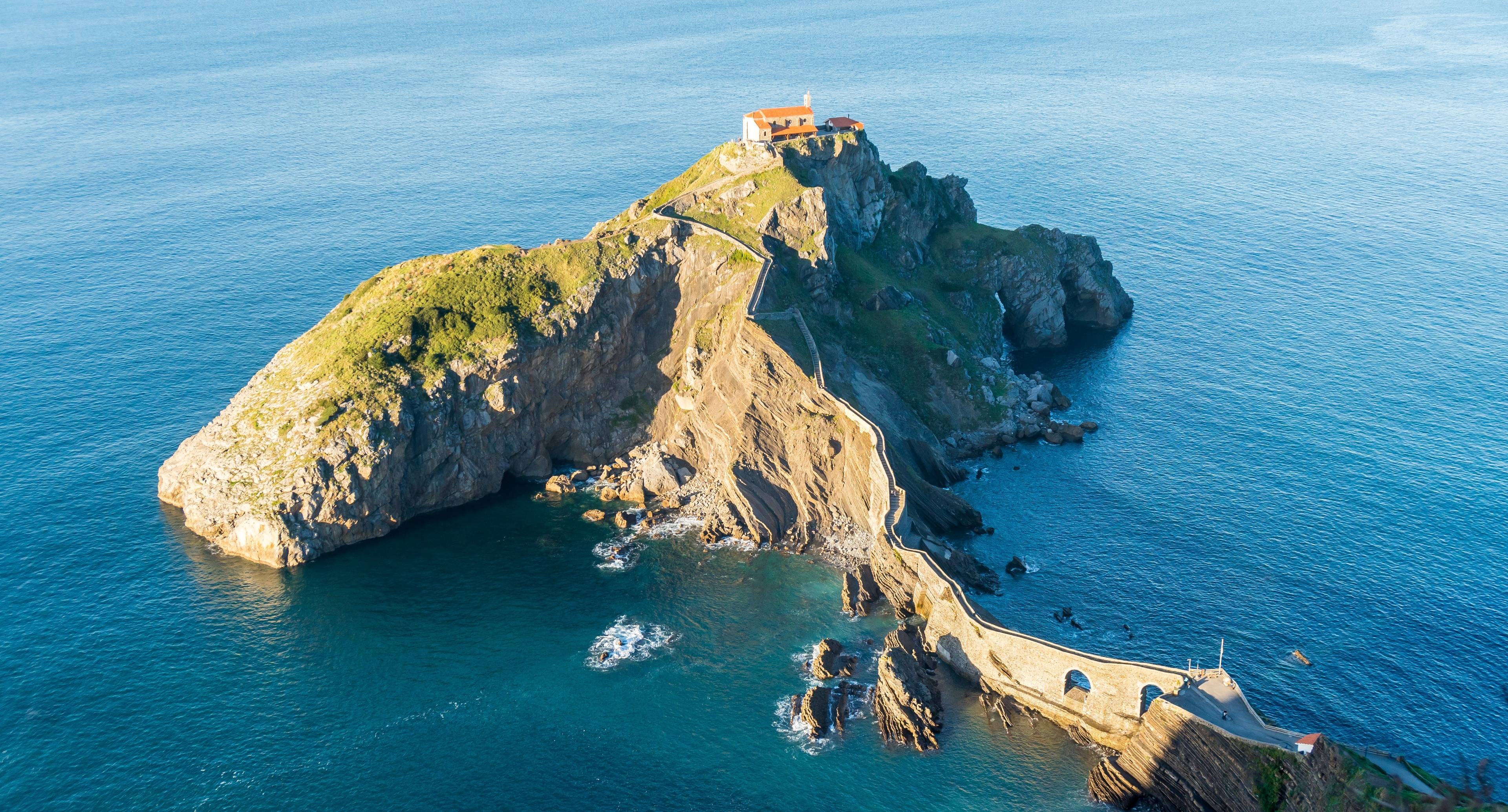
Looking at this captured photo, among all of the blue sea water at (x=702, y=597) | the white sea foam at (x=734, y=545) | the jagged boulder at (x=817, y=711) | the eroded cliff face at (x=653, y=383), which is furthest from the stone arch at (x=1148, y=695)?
the white sea foam at (x=734, y=545)

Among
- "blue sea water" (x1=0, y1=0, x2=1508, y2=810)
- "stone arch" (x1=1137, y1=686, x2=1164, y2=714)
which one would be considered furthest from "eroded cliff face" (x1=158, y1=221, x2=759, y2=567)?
"stone arch" (x1=1137, y1=686, x2=1164, y2=714)

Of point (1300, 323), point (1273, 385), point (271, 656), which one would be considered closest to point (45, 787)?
point (271, 656)

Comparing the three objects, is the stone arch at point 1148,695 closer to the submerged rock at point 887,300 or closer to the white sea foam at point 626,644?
the white sea foam at point 626,644

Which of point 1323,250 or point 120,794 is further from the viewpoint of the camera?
point 1323,250

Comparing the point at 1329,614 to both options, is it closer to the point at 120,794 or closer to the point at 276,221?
the point at 120,794

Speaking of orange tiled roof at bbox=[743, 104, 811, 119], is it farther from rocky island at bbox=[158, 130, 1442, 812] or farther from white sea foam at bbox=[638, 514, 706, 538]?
white sea foam at bbox=[638, 514, 706, 538]

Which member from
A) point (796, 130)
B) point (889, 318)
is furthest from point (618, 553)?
point (796, 130)

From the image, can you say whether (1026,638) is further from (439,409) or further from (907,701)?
(439,409)
